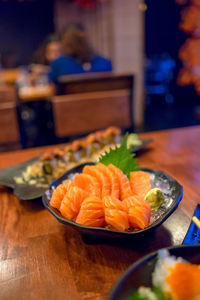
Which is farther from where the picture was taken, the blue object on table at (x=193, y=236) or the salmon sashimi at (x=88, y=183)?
the salmon sashimi at (x=88, y=183)

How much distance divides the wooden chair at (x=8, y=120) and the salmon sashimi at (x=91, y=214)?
327 centimetres

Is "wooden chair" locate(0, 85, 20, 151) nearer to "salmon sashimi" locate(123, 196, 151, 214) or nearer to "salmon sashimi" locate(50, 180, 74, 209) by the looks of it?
"salmon sashimi" locate(50, 180, 74, 209)

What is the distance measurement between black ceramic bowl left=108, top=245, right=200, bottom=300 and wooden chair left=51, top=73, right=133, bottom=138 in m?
3.69

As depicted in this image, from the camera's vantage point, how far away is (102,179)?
3.41 ft

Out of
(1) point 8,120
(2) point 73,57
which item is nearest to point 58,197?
(1) point 8,120

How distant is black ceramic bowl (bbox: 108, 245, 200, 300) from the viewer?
1.80 ft

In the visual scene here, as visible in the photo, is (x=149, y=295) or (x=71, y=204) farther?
(x=71, y=204)

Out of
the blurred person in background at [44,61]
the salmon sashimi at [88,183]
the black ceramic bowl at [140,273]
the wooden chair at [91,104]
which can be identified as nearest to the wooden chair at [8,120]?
the wooden chair at [91,104]

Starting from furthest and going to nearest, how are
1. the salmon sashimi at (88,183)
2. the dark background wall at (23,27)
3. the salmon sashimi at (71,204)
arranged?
the dark background wall at (23,27) → the salmon sashimi at (88,183) → the salmon sashimi at (71,204)

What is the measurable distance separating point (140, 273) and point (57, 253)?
0.40 metres

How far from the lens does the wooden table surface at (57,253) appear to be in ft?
2.54

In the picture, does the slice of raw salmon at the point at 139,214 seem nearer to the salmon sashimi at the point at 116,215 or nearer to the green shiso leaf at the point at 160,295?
the salmon sashimi at the point at 116,215

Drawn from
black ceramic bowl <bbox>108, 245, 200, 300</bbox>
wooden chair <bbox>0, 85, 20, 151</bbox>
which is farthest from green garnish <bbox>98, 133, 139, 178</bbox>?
wooden chair <bbox>0, 85, 20, 151</bbox>

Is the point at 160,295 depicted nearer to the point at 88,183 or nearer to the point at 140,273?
the point at 140,273
